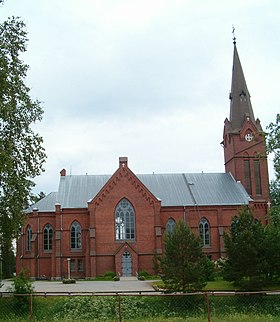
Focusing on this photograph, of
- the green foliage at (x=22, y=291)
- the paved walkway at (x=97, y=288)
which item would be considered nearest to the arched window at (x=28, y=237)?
the paved walkway at (x=97, y=288)

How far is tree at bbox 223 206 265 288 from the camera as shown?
106 feet

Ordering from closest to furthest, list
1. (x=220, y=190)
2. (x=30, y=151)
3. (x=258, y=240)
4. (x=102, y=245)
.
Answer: (x=30, y=151)
(x=258, y=240)
(x=102, y=245)
(x=220, y=190)

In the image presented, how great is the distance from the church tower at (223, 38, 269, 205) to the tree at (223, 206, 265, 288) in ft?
97.6

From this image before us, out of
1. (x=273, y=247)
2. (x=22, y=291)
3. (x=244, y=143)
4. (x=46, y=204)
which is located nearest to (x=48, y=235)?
(x=46, y=204)

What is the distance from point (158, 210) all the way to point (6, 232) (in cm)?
3164

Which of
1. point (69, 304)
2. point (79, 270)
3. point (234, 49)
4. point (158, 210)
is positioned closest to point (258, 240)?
point (69, 304)

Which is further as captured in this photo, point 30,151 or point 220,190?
point 220,190

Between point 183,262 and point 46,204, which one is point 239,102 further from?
point 183,262

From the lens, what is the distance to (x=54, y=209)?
5859 centimetres

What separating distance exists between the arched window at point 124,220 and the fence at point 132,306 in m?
28.0

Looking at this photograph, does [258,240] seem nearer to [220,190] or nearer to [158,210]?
[158,210]

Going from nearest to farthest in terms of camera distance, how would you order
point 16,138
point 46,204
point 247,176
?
point 16,138, point 46,204, point 247,176

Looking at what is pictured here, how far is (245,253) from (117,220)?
1040 inches

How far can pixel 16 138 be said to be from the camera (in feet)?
86.8
